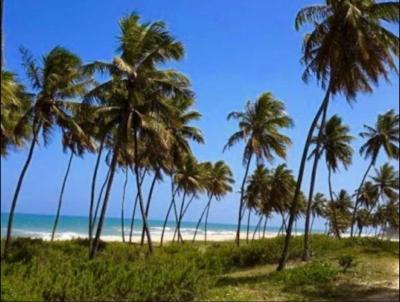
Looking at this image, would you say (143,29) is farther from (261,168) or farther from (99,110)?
(261,168)

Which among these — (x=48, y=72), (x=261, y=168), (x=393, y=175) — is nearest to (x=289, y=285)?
(x=48, y=72)

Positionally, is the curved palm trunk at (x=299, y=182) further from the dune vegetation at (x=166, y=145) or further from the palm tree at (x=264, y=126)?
the palm tree at (x=264, y=126)

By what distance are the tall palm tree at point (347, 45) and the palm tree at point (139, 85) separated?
6498 millimetres

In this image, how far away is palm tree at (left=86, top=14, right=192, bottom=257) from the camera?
86.4 feet

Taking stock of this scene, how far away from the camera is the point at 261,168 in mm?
60281

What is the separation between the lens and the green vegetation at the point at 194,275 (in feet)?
48.7

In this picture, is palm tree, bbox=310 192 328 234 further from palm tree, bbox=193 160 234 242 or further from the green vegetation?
the green vegetation

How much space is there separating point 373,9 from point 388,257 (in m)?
10.1

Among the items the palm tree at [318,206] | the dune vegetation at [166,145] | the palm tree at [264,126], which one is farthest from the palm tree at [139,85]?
the palm tree at [318,206]

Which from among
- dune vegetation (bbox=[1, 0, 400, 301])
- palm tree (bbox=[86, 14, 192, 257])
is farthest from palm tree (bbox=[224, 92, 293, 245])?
palm tree (bbox=[86, 14, 192, 257])

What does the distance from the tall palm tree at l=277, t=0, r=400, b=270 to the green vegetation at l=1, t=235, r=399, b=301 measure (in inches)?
112

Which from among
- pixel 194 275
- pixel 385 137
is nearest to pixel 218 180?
pixel 385 137

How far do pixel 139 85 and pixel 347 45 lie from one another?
31.1ft

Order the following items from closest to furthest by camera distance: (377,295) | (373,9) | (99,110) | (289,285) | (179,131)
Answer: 1. (377,295)
2. (289,285)
3. (373,9)
4. (99,110)
5. (179,131)
